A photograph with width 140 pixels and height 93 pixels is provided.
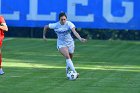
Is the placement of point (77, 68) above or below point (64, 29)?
below

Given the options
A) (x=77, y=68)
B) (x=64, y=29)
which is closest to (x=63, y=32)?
(x=64, y=29)

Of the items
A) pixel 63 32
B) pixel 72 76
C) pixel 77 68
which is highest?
pixel 63 32

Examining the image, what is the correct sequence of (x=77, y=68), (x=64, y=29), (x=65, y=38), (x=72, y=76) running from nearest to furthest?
(x=72, y=76) → (x=64, y=29) → (x=65, y=38) → (x=77, y=68)

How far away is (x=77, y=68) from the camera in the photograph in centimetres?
2242

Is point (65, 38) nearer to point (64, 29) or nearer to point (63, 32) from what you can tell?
point (63, 32)

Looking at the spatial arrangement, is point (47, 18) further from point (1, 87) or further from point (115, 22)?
point (1, 87)

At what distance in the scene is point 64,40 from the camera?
18.8 m

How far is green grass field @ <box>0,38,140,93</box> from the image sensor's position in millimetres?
16266

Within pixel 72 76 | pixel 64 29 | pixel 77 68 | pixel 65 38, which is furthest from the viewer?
pixel 77 68

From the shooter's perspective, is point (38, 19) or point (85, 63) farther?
point (38, 19)

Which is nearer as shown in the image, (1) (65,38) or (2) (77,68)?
(1) (65,38)

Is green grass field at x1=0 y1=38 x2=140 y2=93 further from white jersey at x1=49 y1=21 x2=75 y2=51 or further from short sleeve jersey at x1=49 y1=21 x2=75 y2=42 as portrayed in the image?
short sleeve jersey at x1=49 y1=21 x2=75 y2=42

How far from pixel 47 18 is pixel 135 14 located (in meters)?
5.43

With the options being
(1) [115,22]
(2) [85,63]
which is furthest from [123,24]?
(2) [85,63]
